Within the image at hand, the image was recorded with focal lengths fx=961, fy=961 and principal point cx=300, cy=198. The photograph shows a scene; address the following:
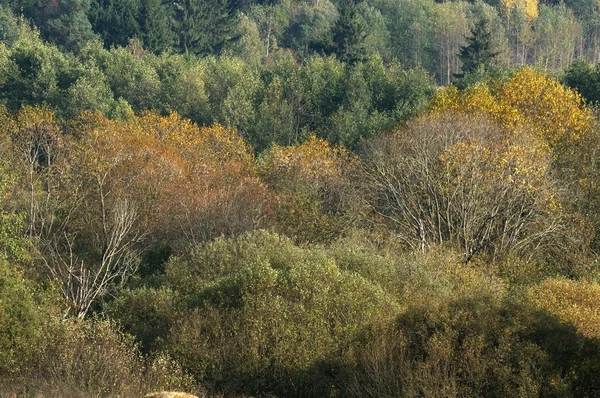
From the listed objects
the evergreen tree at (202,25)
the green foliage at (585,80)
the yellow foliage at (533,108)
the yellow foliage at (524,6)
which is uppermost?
the yellow foliage at (533,108)

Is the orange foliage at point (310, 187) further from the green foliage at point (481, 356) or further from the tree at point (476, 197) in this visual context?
the green foliage at point (481, 356)

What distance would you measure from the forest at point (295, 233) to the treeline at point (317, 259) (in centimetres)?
9

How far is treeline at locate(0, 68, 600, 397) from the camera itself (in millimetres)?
22938

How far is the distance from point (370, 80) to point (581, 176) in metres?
33.6

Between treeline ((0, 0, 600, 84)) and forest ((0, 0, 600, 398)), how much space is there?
596 inches

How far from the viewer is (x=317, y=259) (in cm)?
2908

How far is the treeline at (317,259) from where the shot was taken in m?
22.9

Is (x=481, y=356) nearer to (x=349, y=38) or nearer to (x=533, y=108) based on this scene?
(x=533, y=108)

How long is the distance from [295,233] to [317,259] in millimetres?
11420

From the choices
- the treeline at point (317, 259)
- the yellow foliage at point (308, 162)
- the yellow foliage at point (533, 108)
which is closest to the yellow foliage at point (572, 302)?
the treeline at point (317, 259)

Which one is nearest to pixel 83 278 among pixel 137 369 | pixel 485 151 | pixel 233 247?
pixel 233 247

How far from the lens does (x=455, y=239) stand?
126ft

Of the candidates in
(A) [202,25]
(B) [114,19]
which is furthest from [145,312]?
(B) [114,19]

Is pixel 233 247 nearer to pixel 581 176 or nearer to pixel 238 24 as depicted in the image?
pixel 581 176
